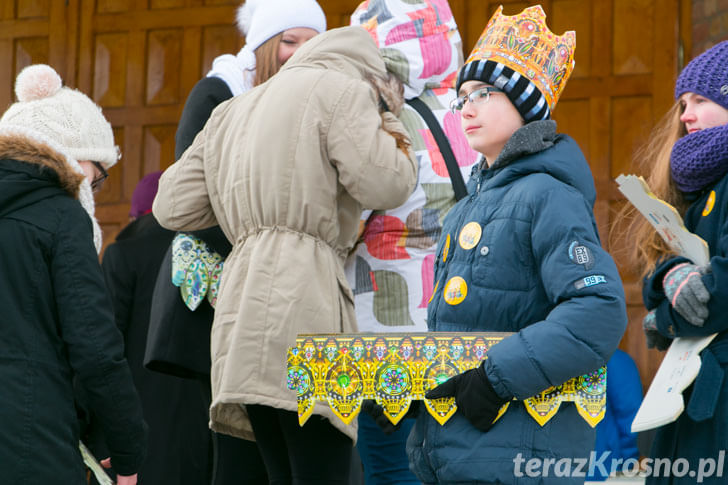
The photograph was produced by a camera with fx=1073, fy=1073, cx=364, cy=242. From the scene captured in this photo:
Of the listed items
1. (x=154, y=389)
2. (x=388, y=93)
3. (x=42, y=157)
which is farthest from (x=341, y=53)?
(x=154, y=389)

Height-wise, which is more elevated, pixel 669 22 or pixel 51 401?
pixel 669 22

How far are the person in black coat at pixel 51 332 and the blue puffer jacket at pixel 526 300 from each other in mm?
929

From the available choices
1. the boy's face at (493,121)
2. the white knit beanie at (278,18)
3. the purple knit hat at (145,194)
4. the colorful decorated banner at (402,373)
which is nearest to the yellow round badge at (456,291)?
the colorful decorated banner at (402,373)

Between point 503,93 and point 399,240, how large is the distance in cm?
80

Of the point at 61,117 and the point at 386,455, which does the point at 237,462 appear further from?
the point at 61,117

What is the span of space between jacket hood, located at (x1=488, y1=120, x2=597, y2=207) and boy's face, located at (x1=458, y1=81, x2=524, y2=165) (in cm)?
9

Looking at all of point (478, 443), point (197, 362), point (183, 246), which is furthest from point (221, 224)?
point (478, 443)

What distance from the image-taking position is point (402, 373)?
2.19m

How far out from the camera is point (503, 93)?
8.52 feet

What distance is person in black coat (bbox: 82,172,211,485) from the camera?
4410 mm

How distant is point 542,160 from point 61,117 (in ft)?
5.61

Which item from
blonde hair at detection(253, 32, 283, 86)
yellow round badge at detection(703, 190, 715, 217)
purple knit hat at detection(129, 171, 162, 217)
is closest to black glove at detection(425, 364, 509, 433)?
yellow round badge at detection(703, 190, 715, 217)

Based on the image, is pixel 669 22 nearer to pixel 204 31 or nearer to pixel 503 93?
pixel 204 31

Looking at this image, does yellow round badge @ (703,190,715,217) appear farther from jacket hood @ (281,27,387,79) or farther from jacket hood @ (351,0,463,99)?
jacket hood @ (281,27,387,79)
